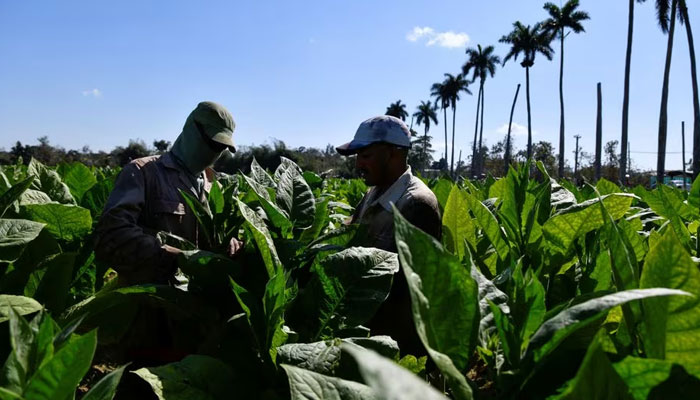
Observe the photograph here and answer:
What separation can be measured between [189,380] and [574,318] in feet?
2.41

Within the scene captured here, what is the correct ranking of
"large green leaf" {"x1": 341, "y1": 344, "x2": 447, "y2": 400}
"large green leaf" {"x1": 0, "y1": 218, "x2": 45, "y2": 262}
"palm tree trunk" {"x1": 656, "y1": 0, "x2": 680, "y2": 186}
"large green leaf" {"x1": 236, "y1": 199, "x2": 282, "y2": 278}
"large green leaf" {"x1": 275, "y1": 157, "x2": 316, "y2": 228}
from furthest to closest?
A: "palm tree trunk" {"x1": 656, "y1": 0, "x2": 680, "y2": 186} < "large green leaf" {"x1": 275, "y1": 157, "x2": 316, "y2": 228} < "large green leaf" {"x1": 0, "y1": 218, "x2": 45, "y2": 262} < "large green leaf" {"x1": 236, "y1": 199, "x2": 282, "y2": 278} < "large green leaf" {"x1": 341, "y1": 344, "x2": 447, "y2": 400}

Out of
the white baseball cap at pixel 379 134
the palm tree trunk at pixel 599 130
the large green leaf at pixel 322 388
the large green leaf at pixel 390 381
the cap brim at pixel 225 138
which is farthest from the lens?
the palm tree trunk at pixel 599 130

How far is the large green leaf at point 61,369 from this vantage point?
0.73 m

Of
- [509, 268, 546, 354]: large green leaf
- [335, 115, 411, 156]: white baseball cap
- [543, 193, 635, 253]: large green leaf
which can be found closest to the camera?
[509, 268, 546, 354]: large green leaf

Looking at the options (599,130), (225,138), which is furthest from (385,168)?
(599,130)

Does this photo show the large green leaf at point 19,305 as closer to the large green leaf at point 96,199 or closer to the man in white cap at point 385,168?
the large green leaf at point 96,199

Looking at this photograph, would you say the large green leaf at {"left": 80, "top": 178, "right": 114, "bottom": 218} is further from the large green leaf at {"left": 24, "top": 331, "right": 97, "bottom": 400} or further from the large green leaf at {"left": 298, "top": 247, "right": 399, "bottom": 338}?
the large green leaf at {"left": 24, "top": 331, "right": 97, "bottom": 400}

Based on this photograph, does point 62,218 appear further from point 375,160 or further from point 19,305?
point 375,160

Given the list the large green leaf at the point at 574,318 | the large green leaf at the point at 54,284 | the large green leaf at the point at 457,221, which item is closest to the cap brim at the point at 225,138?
the large green leaf at the point at 54,284

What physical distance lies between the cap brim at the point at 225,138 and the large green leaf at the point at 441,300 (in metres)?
2.43

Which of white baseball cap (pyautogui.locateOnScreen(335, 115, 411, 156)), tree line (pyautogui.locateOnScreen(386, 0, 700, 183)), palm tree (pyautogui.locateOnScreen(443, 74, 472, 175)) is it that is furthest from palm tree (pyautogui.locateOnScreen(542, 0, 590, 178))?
white baseball cap (pyautogui.locateOnScreen(335, 115, 411, 156))

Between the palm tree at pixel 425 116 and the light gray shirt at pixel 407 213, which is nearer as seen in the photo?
the light gray shirt at pixel 407 213

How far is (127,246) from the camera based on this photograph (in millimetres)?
2318

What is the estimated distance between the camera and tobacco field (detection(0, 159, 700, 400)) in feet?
2.41
